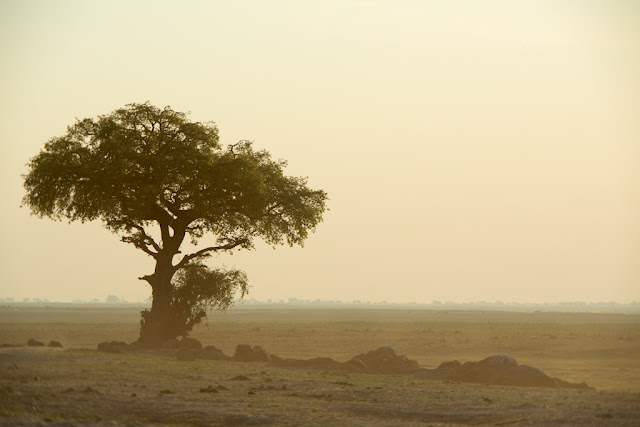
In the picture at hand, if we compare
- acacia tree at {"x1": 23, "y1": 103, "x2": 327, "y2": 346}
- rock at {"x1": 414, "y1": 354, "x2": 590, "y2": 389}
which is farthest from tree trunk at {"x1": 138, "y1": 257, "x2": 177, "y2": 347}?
rock at {"x1": 414, "y1": 354, "x2": 590, "y2": 389}

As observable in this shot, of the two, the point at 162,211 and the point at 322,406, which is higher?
the point at 162,211

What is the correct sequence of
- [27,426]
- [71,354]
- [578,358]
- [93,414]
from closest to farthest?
[27,426] < [93,414] < [71,354] < [578,358]

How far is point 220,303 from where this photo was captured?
5419 centimetres

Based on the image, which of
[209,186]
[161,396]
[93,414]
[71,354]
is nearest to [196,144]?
[209,186]

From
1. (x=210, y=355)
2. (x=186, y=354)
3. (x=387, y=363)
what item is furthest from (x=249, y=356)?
(x=387, y=363)

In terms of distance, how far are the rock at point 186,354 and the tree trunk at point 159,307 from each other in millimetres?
4265

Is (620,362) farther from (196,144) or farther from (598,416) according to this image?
(598,416)

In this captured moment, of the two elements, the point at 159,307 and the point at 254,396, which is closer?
the point at 254,396

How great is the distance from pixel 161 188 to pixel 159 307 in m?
6.05

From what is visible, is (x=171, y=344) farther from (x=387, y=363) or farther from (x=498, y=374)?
(x=498, y=374)

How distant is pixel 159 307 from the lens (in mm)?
49750

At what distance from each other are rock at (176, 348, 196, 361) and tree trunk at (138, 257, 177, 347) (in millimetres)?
4265

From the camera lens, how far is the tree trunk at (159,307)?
49281mm

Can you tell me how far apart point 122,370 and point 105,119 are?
59.1 ft
